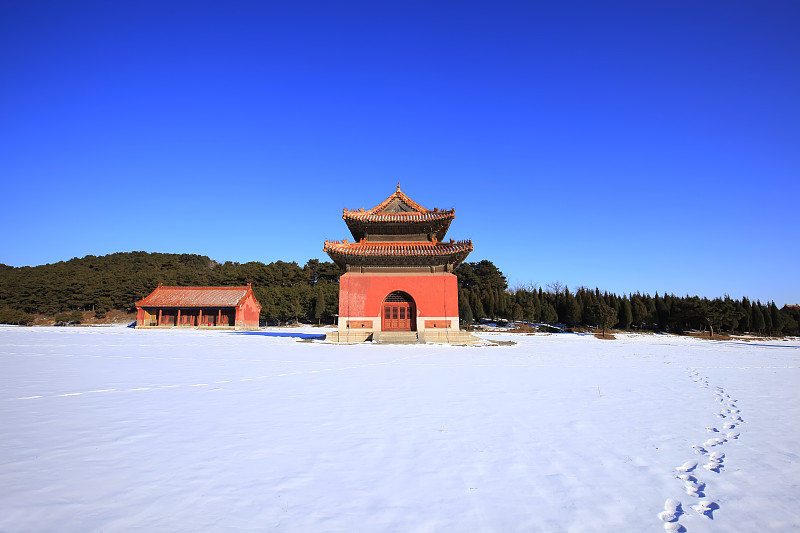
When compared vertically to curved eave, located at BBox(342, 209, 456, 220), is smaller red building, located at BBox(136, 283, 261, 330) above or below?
below

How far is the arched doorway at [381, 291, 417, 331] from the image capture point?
2239 centimetres

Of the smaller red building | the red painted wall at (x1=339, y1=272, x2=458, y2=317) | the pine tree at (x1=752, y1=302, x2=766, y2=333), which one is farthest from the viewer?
the pine tree at (x1=752, y1=302, x2=766, y2=333)

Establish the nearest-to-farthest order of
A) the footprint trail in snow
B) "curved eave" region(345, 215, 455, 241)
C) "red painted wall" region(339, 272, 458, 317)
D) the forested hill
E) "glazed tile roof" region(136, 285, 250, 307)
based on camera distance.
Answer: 1. the footprint trail in snow
2. "red painted wall" region(339, 272, 458, 317)
3. "curved eave" region(345, 215, 455, 241)
4. "glazed tile roof" region(136, 285, 250, 307)
5. the forested hill

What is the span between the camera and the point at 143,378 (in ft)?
29.9

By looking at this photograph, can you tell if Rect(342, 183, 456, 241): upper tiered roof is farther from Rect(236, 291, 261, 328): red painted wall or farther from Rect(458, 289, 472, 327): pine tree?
Rect(236, 291, 261, 328): red painted wall


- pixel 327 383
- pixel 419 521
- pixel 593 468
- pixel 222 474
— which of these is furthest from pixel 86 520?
pixel 327 383

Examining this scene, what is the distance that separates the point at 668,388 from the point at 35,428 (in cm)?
1082

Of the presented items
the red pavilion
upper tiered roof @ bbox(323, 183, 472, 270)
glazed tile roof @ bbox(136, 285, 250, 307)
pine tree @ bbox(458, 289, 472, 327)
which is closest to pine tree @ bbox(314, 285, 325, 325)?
→ glazed tile roof @ bbox(136, 285, 250, 307)

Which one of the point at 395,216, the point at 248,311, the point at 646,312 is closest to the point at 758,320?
the point at 646,312

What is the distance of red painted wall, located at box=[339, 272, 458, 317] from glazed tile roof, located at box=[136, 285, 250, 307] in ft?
75.3

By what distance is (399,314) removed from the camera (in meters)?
22.5

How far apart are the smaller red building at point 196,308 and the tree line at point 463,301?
16.4 feet

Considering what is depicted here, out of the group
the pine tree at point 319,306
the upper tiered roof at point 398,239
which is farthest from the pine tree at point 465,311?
the upper tiered roof at point 398,239

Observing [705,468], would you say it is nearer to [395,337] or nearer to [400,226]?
[395,337]
